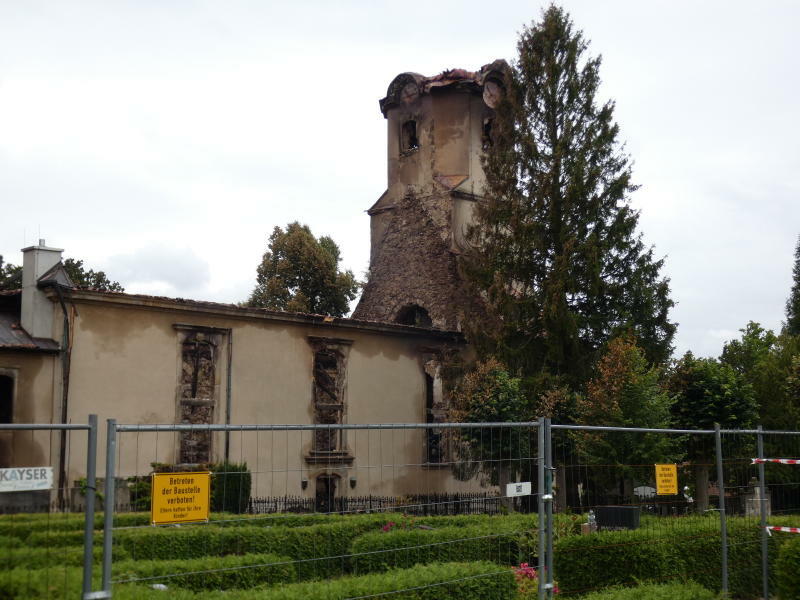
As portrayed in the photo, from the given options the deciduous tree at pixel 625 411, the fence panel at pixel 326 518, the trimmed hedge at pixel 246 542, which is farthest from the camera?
the deciduous tree at pixel 625 411

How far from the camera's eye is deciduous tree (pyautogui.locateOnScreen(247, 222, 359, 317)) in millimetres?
48562

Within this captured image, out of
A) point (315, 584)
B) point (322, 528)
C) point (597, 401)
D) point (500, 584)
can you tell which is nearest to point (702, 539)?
point (500, 584)

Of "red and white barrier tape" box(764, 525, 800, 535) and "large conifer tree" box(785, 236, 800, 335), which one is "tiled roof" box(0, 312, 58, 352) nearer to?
"red and white barrier tape" box(764, 525, 800, 535)

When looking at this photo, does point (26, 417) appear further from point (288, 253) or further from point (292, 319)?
point (288, 253)

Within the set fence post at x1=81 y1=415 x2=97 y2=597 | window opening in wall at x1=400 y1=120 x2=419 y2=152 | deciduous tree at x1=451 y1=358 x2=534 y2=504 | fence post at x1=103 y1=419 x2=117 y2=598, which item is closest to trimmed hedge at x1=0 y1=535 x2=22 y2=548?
fence post at x1=81 y1=415 x2=97 y2=597

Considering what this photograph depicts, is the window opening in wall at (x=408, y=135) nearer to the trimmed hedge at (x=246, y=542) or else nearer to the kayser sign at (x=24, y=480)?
the trimmed hedge at (x=246, y=542)

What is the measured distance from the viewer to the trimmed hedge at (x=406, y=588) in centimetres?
738

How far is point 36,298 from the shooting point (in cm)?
2166

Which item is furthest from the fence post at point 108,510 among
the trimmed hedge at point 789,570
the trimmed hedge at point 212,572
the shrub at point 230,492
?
the shrub at point 230,492

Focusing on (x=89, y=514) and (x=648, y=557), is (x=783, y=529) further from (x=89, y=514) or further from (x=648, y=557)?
(x=89, y=514)

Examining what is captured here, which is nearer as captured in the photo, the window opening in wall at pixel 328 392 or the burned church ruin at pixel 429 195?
the window opening in wall at pixel 328 392

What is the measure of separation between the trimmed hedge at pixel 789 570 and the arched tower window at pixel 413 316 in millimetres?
22997

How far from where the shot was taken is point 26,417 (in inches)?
832

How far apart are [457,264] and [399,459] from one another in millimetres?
7906
